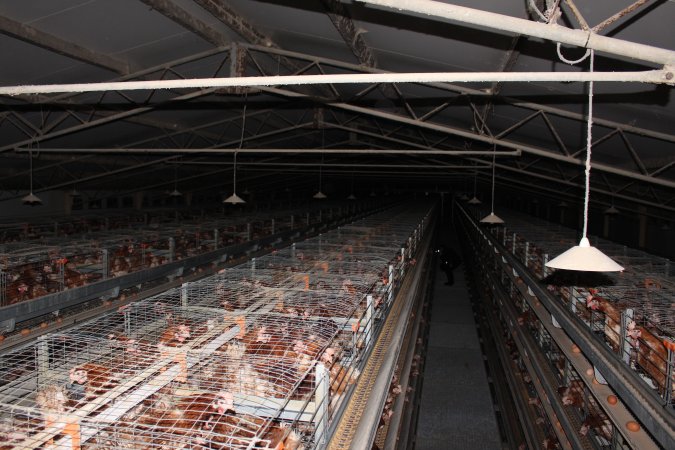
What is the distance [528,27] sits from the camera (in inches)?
74.0

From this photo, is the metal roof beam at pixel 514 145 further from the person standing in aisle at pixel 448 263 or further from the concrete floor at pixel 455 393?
the person standing in aisle at pixel 448 263

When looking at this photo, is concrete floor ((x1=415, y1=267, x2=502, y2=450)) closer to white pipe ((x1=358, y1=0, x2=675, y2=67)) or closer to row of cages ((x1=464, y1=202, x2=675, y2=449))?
row of cages ((x1=464, y1=202, x2=675, y2=449))

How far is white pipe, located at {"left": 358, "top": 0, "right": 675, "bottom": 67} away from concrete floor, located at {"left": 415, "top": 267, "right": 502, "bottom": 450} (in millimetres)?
5111

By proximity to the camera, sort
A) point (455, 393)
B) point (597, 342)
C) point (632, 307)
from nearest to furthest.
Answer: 1. point (597, 342)
2. point (632, 307)
3. point (455, 393)

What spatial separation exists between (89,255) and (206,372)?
5.50 m

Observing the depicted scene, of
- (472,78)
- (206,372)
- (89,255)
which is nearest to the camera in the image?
(472,78)

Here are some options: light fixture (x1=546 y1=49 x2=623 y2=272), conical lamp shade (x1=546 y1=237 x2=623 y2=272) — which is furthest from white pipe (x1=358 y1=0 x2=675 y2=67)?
conical lamp shade (x1=546 y1=237 x2=623 y2=272)

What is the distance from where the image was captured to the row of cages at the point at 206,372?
2205 millimetres

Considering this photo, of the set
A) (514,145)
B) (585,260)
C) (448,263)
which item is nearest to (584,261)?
(585,260)

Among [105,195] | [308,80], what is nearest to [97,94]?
[308,80]

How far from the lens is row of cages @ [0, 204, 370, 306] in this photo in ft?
19.3

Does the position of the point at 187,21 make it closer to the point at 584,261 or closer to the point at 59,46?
the point at 59,46

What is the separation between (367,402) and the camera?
3066 millimetres

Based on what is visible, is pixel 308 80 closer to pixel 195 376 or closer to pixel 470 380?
pixel 195 376
